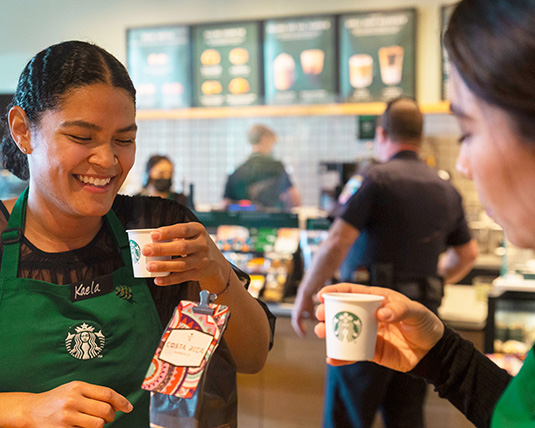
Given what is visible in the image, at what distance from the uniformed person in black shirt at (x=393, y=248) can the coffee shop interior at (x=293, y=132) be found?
39 cm

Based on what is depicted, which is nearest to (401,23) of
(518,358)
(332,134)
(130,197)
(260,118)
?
(332,134)

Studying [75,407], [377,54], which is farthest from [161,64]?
[75,407]

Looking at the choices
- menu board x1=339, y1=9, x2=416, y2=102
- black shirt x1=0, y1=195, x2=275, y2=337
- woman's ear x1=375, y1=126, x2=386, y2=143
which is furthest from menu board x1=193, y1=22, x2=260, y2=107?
black shirt x1=0, y1=195, x2=275, y2=337

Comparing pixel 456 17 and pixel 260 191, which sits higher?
pixel 456 17

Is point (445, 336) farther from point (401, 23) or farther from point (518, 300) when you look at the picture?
point (401, 23)

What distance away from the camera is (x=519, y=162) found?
2.71 feet

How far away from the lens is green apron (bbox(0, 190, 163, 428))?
1.21 meters

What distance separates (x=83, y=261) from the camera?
1.35 m

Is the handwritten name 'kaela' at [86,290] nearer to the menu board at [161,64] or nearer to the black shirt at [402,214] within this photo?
the black shirt at [402,214]

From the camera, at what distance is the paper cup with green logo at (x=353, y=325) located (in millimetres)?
1172

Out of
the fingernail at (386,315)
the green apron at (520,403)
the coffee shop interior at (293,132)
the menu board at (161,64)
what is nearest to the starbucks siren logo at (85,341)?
the fingernail at (386,315)

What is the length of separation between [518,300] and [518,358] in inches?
13.7

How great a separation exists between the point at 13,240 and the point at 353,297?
73 cm

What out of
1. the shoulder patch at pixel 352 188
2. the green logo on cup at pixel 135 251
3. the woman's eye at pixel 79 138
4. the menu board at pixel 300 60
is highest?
the menu board at pixel 300 60
